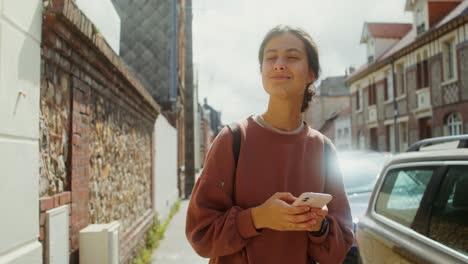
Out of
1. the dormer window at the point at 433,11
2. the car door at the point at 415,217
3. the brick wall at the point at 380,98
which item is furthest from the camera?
the brick wall at the point at 380,98

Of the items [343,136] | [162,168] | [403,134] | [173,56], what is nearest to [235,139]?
[162,168]

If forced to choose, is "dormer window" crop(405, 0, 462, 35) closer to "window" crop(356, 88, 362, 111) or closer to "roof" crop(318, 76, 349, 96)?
"window" crop(356, 88, 362, 111)

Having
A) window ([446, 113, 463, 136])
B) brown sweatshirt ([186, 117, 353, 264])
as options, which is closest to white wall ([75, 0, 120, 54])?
brown sweatshirt ([186, 117, 353, 264])

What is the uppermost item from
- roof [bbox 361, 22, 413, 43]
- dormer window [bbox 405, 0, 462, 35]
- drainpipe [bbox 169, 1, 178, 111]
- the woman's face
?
roof [bbox 361, 22, 413, 43]

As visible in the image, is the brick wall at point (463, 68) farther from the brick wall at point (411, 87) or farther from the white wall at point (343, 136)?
the white wall at point (343, 136)

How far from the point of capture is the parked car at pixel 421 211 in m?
2.46

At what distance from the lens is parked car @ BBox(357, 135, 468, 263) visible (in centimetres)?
246

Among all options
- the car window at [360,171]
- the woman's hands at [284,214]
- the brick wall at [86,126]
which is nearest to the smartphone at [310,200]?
the woman's hands at [284,214]

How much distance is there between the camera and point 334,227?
1.82 metres

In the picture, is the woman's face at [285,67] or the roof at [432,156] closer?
the woman's face at [285,67]

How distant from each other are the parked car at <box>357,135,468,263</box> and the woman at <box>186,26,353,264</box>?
88 cm

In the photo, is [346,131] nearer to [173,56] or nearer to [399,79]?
[399,79]

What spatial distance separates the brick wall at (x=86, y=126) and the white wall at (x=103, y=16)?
1.46 feet

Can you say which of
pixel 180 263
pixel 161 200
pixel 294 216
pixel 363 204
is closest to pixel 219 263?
pixel 294 216
